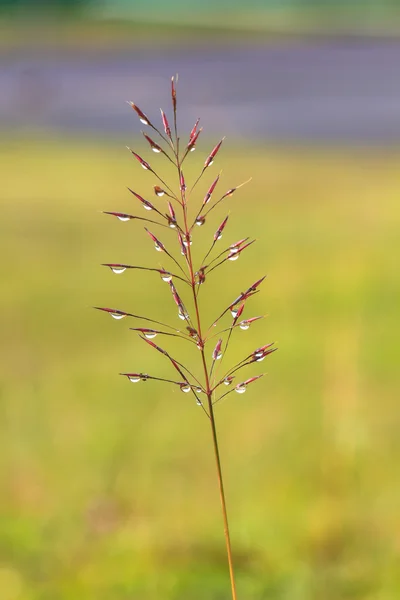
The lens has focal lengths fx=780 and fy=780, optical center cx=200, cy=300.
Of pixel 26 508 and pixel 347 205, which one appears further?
pixel 347 205

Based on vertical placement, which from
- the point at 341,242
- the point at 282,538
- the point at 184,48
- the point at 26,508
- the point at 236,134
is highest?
the point at 184,48

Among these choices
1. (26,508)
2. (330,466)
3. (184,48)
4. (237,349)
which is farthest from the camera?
(184,48)

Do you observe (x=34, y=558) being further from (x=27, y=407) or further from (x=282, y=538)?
(x=27, y=407)

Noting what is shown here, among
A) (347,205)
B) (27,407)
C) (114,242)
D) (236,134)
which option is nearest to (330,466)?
(27,407)

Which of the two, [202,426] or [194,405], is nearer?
[202,426]

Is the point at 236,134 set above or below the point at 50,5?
below
